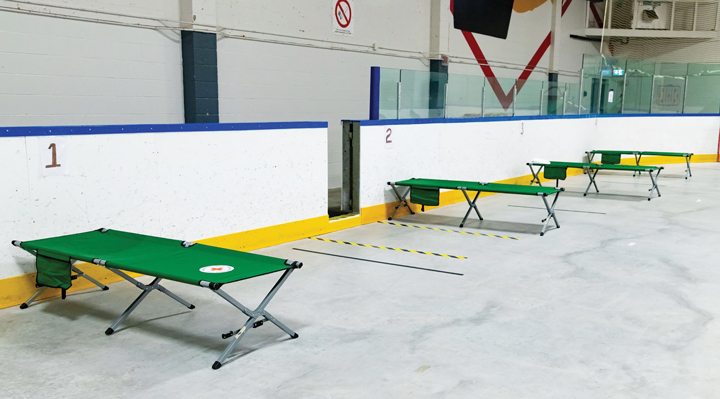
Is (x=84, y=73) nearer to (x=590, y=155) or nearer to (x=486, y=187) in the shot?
(x=486, y=187)

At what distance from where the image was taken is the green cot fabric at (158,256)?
3.76m

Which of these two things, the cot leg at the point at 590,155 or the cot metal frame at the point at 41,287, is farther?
the cot leg at the point at 590,155

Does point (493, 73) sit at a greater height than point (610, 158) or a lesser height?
greater

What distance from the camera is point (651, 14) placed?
21391 mm

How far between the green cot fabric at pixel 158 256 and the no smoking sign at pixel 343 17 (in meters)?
7.74

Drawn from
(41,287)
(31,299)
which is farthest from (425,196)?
(31,299)

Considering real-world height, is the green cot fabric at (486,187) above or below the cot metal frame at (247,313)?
above

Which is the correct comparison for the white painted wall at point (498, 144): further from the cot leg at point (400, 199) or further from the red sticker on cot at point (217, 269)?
the red sticker on cot at point (217, 269)

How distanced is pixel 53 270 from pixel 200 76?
17.6 feet

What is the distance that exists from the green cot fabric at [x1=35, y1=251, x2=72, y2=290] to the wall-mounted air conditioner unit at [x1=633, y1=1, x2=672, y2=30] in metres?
21.7

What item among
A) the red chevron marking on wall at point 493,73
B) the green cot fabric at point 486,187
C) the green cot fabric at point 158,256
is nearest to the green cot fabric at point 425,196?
the green cot fabric at point 486,187

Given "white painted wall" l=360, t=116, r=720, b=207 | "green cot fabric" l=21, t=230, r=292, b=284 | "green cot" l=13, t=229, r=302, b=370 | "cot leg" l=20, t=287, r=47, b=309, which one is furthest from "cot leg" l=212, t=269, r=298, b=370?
"white painted wall" l=360, t=116, r=720, b=207

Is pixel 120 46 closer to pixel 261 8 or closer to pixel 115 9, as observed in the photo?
pixel 115 9

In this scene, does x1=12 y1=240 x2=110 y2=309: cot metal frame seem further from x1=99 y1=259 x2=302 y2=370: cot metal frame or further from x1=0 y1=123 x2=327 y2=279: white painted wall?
x1=99 y1=259 x2=302 y2=370: cot metal frame
